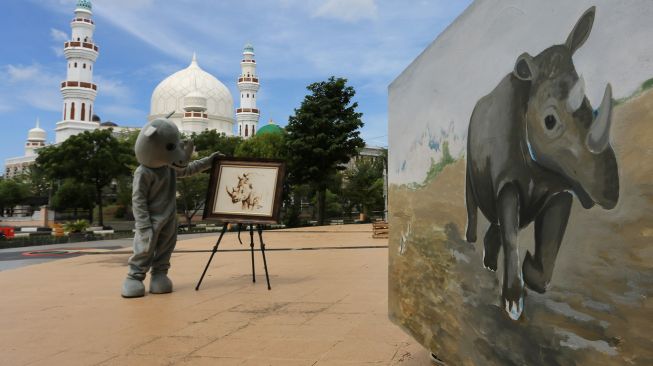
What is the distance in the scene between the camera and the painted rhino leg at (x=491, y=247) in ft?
6.75

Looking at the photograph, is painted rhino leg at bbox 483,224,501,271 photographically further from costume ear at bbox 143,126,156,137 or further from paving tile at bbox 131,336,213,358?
costume ear at bbox 143,126,156,137

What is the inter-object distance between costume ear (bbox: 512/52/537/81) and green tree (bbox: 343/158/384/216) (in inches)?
1490

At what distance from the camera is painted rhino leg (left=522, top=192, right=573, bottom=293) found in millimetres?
1573

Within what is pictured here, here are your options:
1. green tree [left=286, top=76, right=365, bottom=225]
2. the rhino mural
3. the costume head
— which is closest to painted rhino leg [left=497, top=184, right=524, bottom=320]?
the rhino mural

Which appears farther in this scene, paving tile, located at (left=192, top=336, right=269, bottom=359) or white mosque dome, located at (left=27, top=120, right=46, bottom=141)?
white mosque dome, located at (left=27, top=120, right=46, bottom=141)

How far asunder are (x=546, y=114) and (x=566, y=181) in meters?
0.26

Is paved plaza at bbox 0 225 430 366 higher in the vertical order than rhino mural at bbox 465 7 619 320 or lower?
lower

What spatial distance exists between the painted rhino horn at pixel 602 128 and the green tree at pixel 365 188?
38.3 meters

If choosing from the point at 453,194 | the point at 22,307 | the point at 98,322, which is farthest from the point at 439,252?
the point at 22,307

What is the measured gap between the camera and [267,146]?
3403 cm

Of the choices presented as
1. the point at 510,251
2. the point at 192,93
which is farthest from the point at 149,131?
the point at 192,93

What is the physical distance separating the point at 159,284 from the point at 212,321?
1.93 m

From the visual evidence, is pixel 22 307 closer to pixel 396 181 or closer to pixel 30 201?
pixel 396 181

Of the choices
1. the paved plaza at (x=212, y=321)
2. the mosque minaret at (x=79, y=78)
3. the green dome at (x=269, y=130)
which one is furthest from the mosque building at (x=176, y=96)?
the paved plaza at (x=212, y=321)
